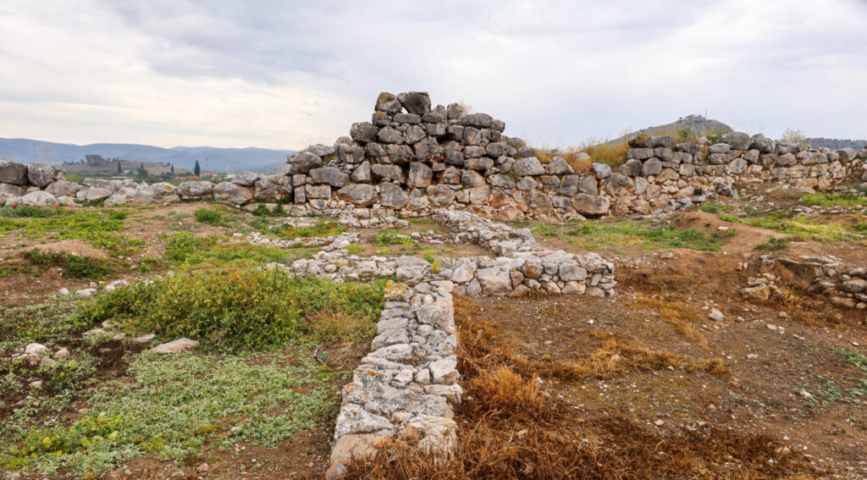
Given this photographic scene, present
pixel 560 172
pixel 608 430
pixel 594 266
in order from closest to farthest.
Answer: pixel 608 430 → pixel 594 266 → pixel 560 172

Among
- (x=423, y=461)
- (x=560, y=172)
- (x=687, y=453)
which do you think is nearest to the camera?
(x=423, y=461)

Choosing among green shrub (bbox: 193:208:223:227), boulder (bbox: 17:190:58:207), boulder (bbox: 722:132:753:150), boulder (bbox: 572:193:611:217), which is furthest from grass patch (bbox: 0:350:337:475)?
boulder (bbox: 722:132:753:150)

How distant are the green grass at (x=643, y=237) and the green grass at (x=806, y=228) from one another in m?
1.44

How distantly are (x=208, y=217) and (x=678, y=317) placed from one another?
47.7 feet

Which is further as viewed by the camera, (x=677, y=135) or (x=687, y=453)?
(x=677, y=135)

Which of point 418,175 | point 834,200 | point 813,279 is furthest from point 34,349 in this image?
point 834,200

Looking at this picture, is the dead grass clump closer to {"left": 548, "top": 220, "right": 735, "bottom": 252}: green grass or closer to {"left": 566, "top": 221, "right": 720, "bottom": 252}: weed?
{"left": 548, "top": 220, "right": 735, "bottom": 252}: green grass

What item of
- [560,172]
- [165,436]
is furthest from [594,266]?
[560,172]

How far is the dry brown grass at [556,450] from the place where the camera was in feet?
10.3

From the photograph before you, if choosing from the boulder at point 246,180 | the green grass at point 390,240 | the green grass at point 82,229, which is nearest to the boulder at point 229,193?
the boulder at point 246,180

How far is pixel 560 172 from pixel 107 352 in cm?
1775

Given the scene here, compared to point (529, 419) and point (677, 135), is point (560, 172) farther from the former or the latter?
point (529, 419)

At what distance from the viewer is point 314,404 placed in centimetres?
405

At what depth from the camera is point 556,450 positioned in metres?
3.47
